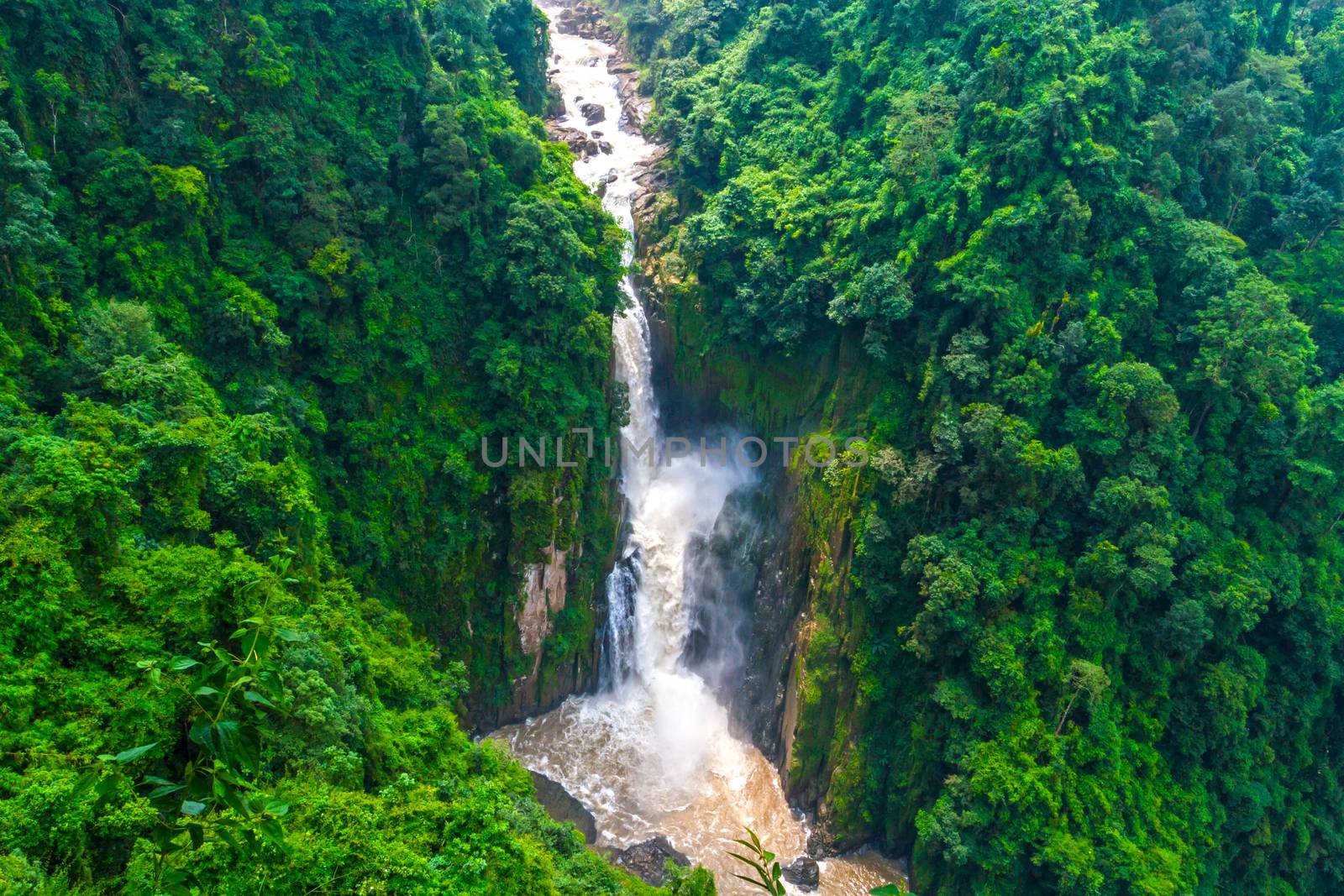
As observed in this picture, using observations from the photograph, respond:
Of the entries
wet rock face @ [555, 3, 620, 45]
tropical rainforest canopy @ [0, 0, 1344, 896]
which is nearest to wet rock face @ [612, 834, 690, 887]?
tropical rainforest canopy @ [0, 0, 1344, 896]

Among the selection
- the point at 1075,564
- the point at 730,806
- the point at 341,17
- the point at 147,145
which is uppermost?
the point at 341,17

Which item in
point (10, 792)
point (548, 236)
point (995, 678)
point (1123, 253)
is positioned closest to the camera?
point (10, 792)

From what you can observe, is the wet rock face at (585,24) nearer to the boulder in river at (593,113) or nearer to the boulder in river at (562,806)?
the boulder in river at (593,113)

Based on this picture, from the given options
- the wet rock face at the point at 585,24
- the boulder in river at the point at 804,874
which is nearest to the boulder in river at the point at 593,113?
the wet rock face at the point at 585,24

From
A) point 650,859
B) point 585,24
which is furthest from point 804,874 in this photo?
point 585,24

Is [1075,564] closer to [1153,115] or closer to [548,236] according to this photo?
[1153,115]

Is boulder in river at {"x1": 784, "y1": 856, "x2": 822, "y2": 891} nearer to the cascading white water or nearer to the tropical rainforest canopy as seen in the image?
the cascading white water

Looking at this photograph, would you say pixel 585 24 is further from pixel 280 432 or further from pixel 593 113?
pixel 280 432

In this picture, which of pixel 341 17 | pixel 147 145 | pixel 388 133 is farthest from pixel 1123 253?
pixel 147 145
